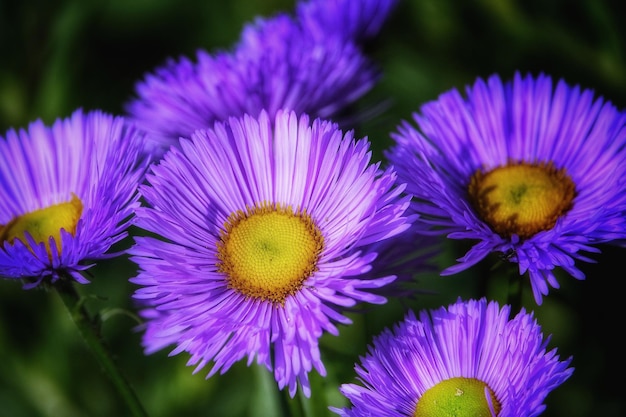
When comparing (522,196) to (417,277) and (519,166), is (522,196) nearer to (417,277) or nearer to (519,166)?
(519,166)

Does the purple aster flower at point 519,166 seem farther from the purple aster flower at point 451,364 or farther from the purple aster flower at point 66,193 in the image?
the purple aster flower at point 66,193

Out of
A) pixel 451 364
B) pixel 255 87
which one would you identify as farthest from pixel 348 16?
pixel 451 364

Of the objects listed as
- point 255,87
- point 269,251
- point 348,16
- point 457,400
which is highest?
point 348,16

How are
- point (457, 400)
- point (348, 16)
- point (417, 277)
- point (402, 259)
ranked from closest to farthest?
point (457, 400) < point (402, 259) < point (348, 16) < point (417, 277)

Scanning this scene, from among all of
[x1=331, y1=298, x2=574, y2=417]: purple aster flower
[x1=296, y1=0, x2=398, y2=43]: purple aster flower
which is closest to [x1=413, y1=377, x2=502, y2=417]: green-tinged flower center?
[x1=331, y1=298, x2=574, y2=417]: purple aster flower

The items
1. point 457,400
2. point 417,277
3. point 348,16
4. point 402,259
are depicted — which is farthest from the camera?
point 417,277

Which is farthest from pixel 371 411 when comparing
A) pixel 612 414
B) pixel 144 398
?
pixel 144 398

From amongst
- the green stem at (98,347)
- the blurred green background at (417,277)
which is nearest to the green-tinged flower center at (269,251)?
the green stem at (98,347)

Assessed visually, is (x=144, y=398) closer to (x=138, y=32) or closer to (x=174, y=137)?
(x=174, y=137)
